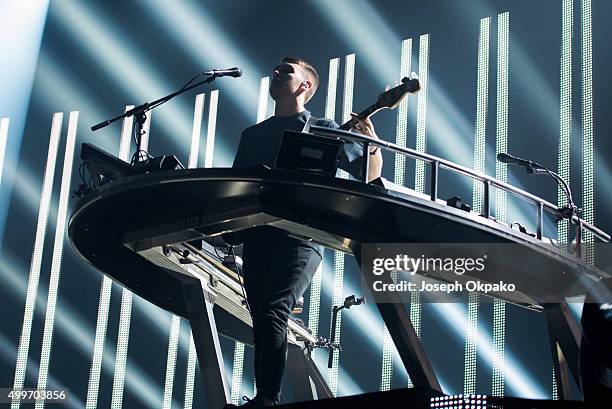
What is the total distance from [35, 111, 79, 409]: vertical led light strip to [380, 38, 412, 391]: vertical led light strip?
2.64 meters

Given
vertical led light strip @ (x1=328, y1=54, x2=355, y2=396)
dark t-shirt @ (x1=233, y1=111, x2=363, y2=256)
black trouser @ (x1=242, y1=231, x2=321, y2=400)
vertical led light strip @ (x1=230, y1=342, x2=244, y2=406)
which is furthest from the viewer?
vertical led light strip @ (x1=230, y1=342, x2=244, y2=406)

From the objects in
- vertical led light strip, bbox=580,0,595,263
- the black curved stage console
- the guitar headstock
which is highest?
vertical led light strip, bbox=580,0,595,263

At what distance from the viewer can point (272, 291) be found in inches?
126

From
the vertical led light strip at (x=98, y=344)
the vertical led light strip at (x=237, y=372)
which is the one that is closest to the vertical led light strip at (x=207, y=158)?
the vertical led light strip at (x=237, y=372)

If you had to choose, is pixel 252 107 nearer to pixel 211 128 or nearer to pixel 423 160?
pixel 211 128

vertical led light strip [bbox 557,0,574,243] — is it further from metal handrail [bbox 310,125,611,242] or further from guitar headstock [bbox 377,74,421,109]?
guitar headstock [bbox 377,74,421,109]

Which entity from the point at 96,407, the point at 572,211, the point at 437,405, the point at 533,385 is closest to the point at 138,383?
the point at 96,407

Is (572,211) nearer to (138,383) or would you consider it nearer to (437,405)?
(437,405)

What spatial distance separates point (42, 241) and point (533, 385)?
13.0 feet

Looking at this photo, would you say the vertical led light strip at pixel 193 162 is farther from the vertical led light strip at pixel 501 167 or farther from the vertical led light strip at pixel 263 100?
the vertical led light strip at pixel 501 167

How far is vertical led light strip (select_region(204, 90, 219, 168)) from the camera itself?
707 centimetres

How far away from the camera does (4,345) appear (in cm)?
720

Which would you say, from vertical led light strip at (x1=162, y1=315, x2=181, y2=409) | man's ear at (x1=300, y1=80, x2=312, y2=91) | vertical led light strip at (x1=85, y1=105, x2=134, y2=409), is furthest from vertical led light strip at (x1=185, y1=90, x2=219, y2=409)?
man's ear at (x1=300, y1=80, x2=312, y2=91)

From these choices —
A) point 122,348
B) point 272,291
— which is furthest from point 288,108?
point 122,348
